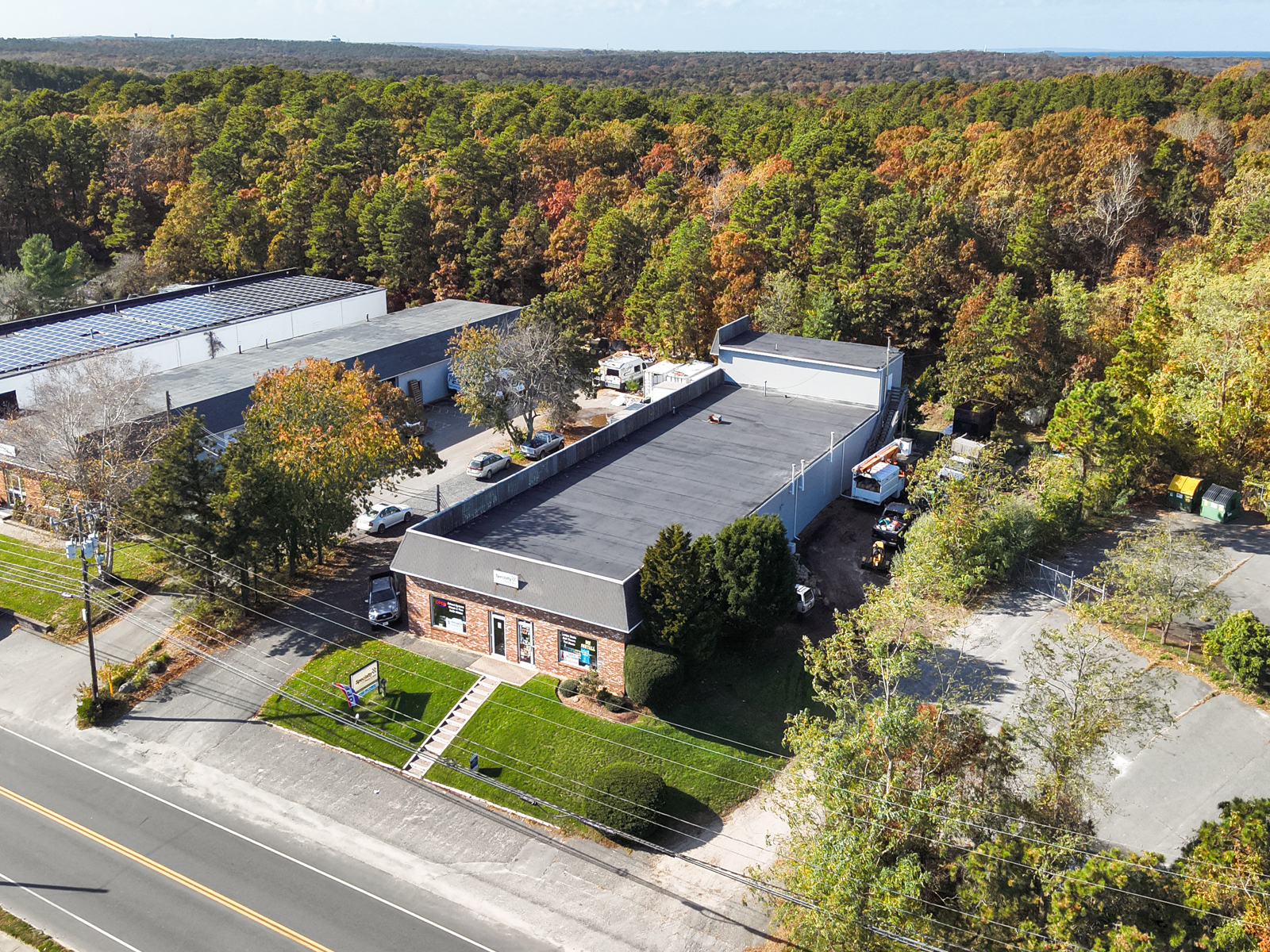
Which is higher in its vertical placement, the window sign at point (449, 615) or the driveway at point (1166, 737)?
the window sign at point (449, 615)

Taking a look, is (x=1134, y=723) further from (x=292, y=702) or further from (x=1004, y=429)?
(x=1004, y=429)

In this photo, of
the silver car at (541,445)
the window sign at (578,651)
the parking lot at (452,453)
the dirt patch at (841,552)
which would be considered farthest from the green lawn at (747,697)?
the silver car at (541,445)

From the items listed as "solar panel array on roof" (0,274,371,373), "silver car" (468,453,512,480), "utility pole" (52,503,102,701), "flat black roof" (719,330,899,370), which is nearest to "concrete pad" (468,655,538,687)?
"utility pole" (52,503,102,701)

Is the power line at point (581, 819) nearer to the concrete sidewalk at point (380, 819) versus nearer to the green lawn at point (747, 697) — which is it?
the concrete sidewalk at point (380, 819)

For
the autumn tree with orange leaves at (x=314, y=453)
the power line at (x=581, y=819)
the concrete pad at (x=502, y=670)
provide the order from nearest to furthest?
the power line at (x=581, y=819), the concrete pad at (x=502, y=670), the autumn tree with orange leaves at (x=314, y=453)

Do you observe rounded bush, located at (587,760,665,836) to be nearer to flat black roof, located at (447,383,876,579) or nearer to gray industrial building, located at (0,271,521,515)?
flat black roof, located at (447,383,876,579)

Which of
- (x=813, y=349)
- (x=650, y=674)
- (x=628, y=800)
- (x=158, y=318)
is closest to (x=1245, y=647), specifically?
(x=650, y=674)

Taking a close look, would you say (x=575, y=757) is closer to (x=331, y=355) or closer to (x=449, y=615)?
(x=449, y=615)
